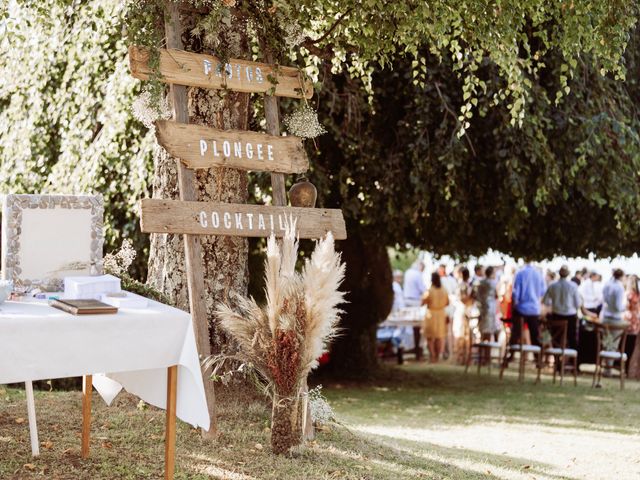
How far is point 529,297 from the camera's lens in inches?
541

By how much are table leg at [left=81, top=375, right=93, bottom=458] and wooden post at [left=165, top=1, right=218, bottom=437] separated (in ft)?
2.76

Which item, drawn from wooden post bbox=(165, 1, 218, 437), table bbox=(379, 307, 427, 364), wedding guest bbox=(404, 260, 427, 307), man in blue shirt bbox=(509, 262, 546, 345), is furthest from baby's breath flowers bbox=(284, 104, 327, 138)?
wedding guest bbox=(404, 260, 427, 307)

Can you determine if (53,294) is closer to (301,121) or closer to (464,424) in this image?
(301,121)

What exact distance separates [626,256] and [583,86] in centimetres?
427

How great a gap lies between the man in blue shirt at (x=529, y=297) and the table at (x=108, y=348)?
10.3 m

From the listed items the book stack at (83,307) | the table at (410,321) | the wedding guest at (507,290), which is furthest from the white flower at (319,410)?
the wedding guest at (507,290)

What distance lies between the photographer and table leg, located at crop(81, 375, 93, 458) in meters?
4.58

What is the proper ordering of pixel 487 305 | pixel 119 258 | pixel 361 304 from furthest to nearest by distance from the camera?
1. pixel 487 305
2. pixel 361 304
3. pixel 119 258

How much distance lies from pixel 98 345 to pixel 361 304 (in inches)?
373

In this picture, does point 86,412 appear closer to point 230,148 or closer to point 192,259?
point 192,259

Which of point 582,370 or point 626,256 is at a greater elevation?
point 626,256

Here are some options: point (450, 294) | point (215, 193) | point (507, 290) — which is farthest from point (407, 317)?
point (215, 193)

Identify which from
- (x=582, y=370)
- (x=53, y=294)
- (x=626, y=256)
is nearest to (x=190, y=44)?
(x=53, y=294)

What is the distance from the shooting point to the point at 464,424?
948cm
